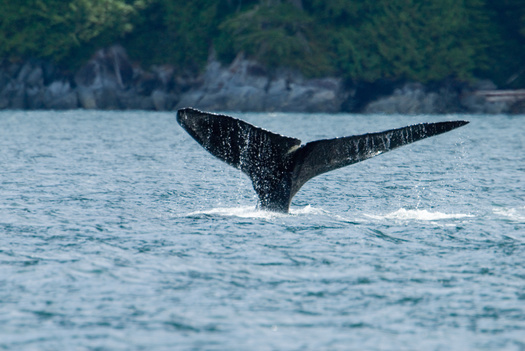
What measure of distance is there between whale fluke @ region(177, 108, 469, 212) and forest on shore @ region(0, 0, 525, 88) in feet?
190

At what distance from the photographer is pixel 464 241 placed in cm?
1178

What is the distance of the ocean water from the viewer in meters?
7.52

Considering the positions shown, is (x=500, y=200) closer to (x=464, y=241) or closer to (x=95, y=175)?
(x=464, y=241)

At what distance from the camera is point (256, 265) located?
1015 cm

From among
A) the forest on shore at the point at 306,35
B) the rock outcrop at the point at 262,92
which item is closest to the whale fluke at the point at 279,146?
the rock outcrop at the point at 262,92

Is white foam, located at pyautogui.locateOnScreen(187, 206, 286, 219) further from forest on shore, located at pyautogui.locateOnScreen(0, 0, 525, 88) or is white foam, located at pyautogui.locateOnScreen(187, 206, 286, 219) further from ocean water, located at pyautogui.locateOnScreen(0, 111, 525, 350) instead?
forest on shore, located at pyautogui.locateOnScreen(0, 0, 525, 88)

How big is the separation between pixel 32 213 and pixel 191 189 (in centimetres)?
499

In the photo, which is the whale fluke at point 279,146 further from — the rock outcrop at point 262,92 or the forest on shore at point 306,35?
the forest on shore at point 306,35

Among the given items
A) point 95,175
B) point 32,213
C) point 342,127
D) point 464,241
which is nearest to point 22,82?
point 342,127

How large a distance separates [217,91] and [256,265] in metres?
61.0

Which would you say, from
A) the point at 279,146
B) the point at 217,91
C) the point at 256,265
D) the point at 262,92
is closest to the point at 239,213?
the point at 279,146

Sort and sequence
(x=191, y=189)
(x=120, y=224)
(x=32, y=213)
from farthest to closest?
(x=191, y=189), (x=32, y=213), (x=120, y=224)

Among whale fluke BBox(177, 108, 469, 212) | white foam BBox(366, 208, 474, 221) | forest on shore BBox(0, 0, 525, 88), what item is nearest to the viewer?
whale fluke BBox(177, 108, 469, 212)

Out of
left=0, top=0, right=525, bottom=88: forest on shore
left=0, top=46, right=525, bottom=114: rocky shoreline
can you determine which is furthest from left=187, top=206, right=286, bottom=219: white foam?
left=0, top=0, right=525, bottom=88: forest on shore
